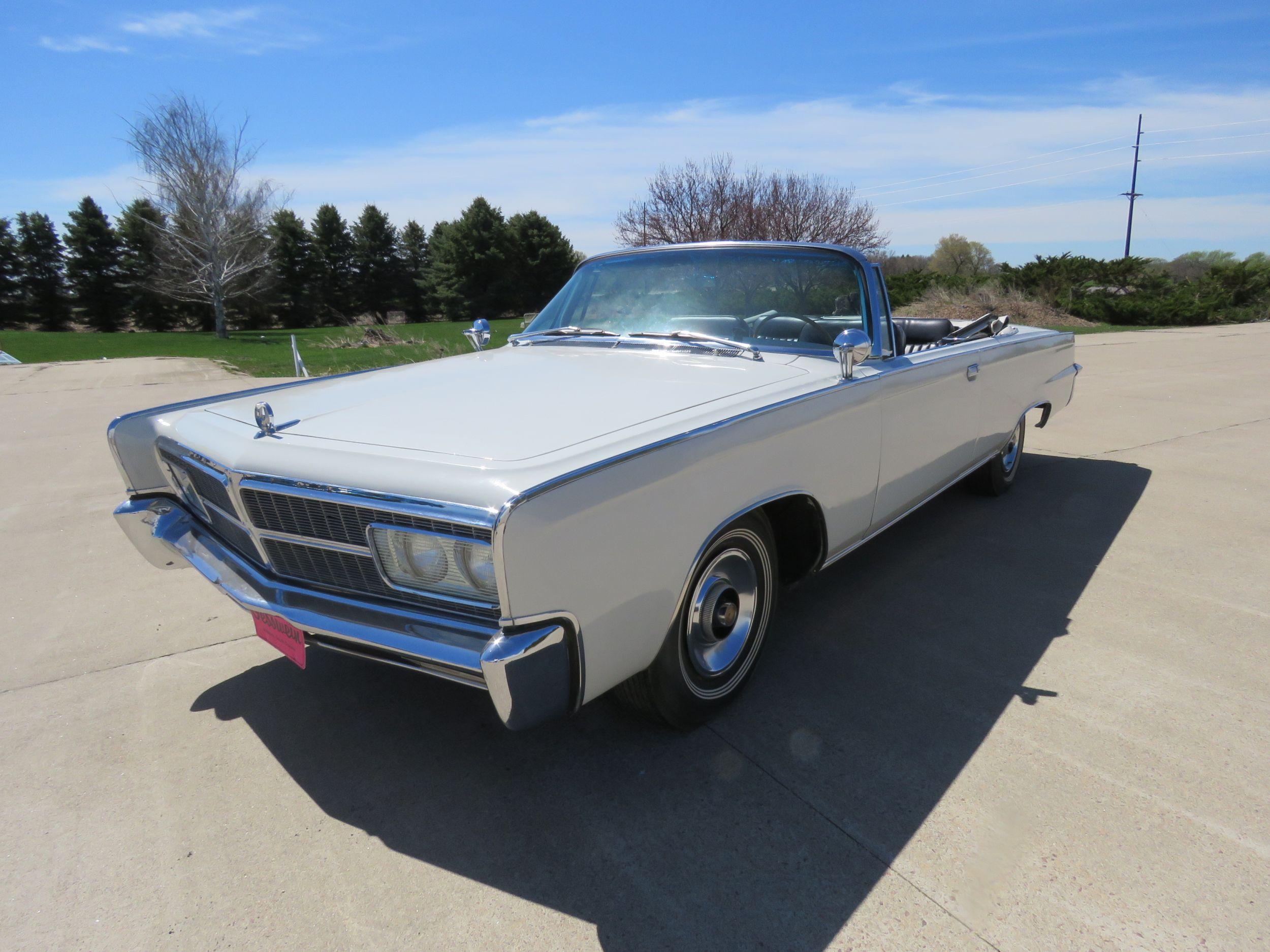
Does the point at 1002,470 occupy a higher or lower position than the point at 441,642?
lower

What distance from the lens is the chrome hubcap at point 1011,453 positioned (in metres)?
5.21

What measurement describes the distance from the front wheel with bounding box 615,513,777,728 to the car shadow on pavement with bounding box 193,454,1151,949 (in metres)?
0.14

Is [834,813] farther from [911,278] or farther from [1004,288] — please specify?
[911,278]

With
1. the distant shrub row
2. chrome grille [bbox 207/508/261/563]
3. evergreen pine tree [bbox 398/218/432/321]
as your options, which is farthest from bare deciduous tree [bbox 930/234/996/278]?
chrome grille [bbox 207/508/261/563]

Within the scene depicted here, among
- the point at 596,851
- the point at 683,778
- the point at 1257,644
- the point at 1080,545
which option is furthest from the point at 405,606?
the point at 1080,545

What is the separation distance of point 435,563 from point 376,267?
5243 centimetres

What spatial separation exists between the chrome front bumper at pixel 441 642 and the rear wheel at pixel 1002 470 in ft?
12.5

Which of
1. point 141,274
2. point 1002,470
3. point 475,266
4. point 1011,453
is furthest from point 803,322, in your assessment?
point 141,274

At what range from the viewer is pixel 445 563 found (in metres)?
1.96

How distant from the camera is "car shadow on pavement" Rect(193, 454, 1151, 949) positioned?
6.43 feet

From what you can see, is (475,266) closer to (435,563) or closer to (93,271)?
(93,271)

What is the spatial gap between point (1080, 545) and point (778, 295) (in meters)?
2.38

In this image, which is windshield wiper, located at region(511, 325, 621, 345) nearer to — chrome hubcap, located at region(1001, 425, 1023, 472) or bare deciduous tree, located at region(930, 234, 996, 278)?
chrome hubcap, located at region(1001, 425, 1023, 472)

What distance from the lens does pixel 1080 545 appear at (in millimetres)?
4344
